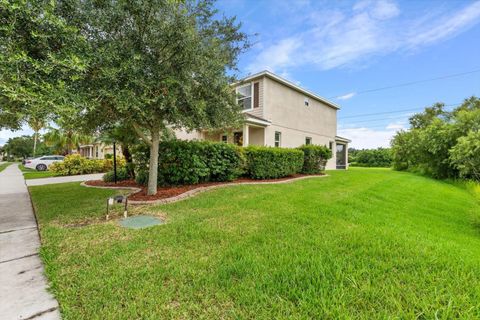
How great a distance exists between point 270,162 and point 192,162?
12.6 ft

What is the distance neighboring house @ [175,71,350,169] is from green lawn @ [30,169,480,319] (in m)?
7.84

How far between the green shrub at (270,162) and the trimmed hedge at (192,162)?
959 millimetres

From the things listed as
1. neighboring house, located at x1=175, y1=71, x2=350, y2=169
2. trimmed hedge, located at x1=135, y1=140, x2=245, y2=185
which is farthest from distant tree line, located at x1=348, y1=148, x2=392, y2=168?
trimmed hedge, located at x1=135, y1=140, x2=245, y2=185

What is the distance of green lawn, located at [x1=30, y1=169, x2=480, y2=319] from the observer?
1987mm

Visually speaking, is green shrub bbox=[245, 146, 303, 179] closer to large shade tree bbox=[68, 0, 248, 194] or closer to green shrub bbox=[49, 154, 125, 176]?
large shade tree bbox=[68, 0, 248, 194]

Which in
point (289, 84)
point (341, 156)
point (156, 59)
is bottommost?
point (341, 156)

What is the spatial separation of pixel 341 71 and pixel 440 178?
11.4m

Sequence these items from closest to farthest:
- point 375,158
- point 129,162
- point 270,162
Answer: point 270,162 → point 129,162 → point 375,158

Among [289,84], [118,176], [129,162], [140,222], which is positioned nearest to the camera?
[140,222]

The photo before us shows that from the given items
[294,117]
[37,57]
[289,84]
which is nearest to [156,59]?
[37,57]

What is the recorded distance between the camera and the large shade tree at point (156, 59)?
454cm

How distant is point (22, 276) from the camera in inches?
103

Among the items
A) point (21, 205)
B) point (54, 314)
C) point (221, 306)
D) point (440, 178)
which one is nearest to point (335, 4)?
point (221, 306)

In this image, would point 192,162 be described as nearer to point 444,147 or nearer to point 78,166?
point 78,166
